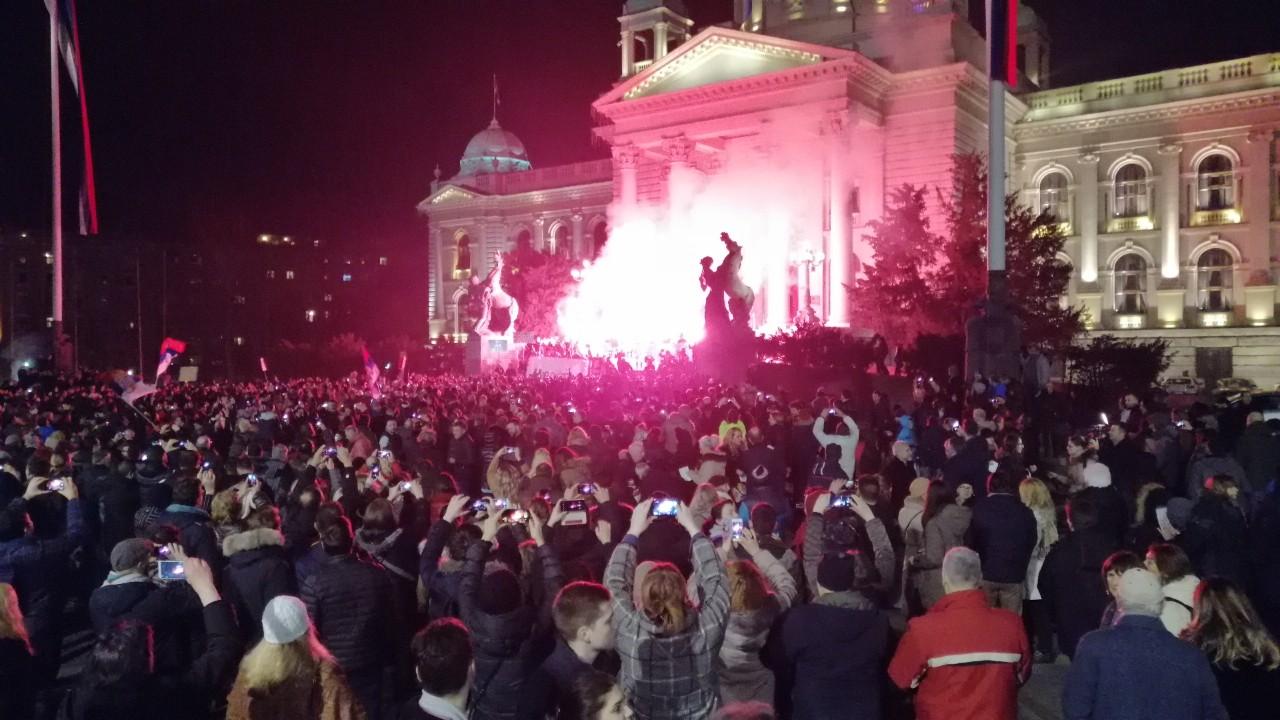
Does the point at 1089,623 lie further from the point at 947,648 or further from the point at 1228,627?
the point at 947,648

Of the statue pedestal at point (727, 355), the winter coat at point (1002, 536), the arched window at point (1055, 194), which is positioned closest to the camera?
the winter coat at point (1002, 536)

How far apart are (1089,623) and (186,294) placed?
246ft

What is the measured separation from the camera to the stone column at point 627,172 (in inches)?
1869

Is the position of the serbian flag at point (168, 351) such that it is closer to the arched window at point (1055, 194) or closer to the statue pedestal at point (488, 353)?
the statue pedestal at point (488, 353)

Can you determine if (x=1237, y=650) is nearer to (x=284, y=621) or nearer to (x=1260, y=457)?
(x=284, y=621)

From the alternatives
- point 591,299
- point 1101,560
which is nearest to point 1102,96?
point 591,299

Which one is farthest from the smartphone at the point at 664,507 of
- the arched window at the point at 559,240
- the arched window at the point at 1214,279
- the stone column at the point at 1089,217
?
the arched window at the point at 559,240

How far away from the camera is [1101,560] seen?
6648mm

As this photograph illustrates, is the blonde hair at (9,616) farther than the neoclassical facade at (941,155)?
No

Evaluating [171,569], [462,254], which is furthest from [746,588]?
[462,254]

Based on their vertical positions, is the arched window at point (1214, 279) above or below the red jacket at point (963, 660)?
above

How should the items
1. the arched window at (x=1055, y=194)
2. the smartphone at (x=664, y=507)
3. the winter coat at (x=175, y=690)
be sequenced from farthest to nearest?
the arched window at (x=1055, y=194), the smartphone at (x=664, y=507), the winter coat at (x=175, y=690)

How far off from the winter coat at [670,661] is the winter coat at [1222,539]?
431cm

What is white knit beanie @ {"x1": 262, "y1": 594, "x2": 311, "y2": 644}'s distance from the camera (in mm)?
3686
